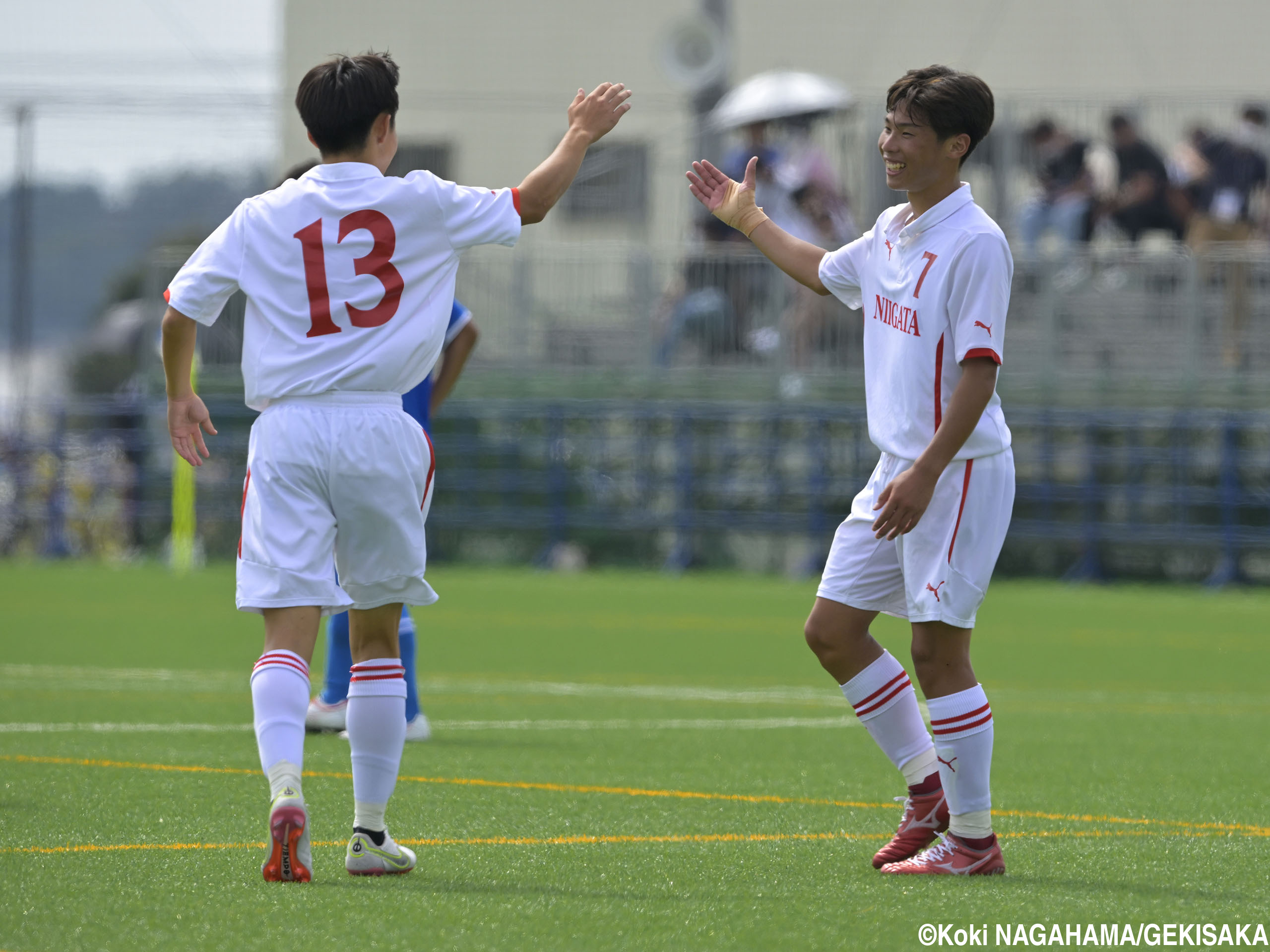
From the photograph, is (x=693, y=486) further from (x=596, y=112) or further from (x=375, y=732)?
(x=375, y=732)

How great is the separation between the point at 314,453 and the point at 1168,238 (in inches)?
695

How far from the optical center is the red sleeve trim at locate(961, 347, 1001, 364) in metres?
4.62

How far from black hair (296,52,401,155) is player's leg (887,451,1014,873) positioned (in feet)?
5.40

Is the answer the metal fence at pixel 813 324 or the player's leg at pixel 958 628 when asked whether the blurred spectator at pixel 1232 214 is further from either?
the player's leg at pixel 958 628

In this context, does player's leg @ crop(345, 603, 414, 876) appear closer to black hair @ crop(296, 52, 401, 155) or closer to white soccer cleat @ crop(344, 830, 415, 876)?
white soccer cleat @ crop(344, 830, 415, 876)

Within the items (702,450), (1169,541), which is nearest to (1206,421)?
(1169,541)

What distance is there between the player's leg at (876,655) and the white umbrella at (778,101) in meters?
16.0

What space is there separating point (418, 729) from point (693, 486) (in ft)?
46.0

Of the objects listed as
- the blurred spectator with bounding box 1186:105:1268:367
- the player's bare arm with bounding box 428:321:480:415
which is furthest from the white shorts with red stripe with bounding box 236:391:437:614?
the blurred spectator with bounding box 1186:105:1268:367

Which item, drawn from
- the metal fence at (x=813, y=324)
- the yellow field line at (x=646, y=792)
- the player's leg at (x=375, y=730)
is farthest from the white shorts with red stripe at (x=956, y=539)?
the metal fence at (x=813, y=324)

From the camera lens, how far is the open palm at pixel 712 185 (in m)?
5.47

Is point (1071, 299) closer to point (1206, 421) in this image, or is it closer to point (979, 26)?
point (1206, 421)

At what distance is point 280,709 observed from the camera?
4492 millimetres

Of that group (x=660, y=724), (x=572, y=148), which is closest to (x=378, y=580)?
(x=572, y=148)
